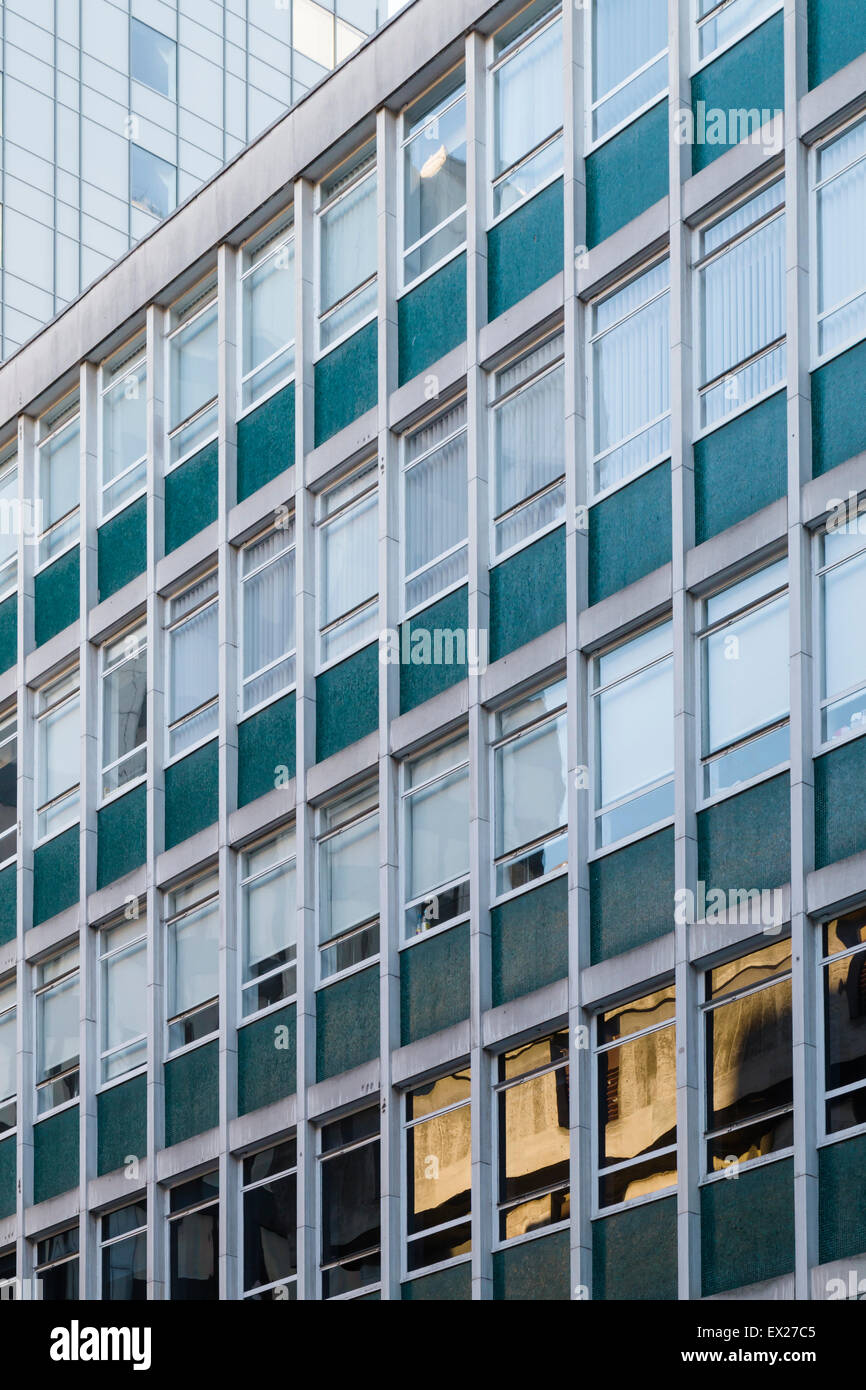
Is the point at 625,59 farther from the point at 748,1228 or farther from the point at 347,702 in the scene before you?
the point at 748,1228

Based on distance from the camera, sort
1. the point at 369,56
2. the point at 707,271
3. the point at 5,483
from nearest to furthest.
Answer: the point at 707,271
the point at 369,56
the point at 5,483

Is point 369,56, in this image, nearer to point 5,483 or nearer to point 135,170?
point 5,483

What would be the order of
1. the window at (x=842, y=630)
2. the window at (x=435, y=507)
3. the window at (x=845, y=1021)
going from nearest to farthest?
the window at (x=845, y=1021)
the window at (x=842, y=630)
the window at (x=435, y=507)

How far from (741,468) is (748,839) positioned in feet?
12.6

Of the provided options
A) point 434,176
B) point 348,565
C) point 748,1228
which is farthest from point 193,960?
point 748,1228

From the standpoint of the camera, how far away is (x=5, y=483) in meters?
42.4

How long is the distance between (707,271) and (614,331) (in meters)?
1.53

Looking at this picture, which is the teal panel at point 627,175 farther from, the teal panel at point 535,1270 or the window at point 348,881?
the teal panel at point 535,1270

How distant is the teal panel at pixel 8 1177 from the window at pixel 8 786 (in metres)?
4.25

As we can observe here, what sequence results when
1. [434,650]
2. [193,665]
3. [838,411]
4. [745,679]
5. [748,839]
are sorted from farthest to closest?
[193,665] → [434,650] → [745,679] → [838,411] → [748,839]

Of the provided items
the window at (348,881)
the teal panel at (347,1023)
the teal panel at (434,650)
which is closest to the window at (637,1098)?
the teal panel at (347,1023)

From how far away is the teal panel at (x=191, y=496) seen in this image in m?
36.6

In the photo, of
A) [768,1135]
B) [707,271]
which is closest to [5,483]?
[707,271]

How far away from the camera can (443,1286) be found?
2961 cm
